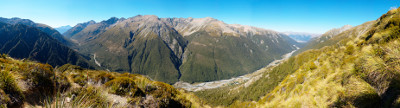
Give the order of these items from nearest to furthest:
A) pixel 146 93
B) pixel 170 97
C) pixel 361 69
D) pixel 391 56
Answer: pixel 391 56, pixel 361 69, pixel 146 93, pixel 170 97

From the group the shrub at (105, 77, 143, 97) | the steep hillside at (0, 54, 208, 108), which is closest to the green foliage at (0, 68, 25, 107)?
the steep hillside at (0, 54, 208, 108)

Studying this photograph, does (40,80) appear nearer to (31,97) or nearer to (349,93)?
(31,97)

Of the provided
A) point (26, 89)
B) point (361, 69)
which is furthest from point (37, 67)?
point (361, 69)

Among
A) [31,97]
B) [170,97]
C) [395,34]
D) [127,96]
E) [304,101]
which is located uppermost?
[395,34]

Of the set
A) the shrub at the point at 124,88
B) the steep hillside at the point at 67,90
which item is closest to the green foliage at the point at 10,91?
the steep hillside at the point at 67,90

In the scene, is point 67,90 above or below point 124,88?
above

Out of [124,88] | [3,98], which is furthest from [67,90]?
[3,98]

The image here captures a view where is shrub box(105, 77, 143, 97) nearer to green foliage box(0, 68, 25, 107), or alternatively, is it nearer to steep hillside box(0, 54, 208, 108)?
steep hillside box(0, 54, 208, 108)

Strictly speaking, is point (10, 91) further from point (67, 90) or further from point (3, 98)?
point (67, 90)
